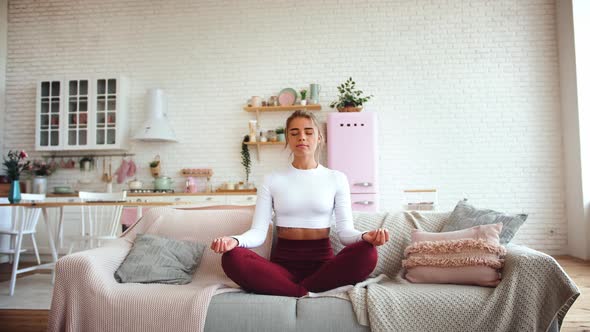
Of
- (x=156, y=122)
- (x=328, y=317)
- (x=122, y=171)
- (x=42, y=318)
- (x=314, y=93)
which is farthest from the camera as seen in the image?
(x=122, y=171)

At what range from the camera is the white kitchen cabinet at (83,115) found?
6.06m

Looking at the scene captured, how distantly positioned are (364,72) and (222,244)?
458 cm

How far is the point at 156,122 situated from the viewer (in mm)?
5938

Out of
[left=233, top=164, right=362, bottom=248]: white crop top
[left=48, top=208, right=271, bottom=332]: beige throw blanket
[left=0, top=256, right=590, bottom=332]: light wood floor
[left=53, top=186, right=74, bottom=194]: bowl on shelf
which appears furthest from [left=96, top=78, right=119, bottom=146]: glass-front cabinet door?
[left=233, top=164, right=362, bottom=248]: white crop top

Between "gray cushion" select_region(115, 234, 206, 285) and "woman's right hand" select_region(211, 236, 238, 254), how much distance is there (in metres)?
0.51

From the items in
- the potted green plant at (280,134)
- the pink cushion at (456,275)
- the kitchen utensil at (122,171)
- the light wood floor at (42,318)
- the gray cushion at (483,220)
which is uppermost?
the potted green plant at (280,134)

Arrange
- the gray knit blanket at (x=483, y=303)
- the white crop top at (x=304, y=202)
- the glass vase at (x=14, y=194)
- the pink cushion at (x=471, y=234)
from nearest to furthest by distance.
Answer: the gray knit blanket at (x=483, y=303), the pink cushion at (x=471, y=234), the white crop top at (x=304, y=202), the glass vase at (x=14, y=194)

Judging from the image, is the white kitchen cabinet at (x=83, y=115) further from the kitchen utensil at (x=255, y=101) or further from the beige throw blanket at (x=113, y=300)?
the beige throw blanket at (x=113, y=300)

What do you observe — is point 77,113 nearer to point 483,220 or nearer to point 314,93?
point 314,93

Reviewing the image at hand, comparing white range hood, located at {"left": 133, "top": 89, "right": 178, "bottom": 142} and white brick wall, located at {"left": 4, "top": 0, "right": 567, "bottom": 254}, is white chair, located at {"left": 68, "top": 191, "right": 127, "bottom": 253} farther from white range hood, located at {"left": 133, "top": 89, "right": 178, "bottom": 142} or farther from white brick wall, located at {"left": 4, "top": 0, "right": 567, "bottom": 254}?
white brick wall, located at {"left": 4, "top": 0, "right": 567, "bottom": 254}

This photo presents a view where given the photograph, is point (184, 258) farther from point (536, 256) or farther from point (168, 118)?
point (168, 118)

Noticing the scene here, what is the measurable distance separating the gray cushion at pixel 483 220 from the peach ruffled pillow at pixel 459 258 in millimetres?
113

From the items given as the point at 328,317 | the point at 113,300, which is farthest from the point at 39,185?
the point at 328,317

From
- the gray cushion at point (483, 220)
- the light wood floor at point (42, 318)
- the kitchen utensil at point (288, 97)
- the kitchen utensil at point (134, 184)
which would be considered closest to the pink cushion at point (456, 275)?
the gray cushion at point (483, 220)
